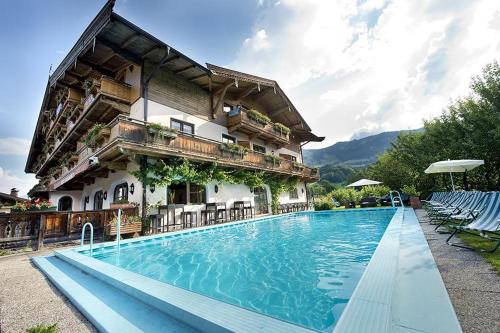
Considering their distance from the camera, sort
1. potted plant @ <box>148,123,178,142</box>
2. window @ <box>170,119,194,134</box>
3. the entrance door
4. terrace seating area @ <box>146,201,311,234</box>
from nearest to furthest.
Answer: potted plant @ <box>148,123,178,142</box> < terrace seating area @ <box>146,201,311,234</box> < window @ <box>170,119,194,134</box> < the entrance door

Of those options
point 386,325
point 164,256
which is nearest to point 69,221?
point 164,256

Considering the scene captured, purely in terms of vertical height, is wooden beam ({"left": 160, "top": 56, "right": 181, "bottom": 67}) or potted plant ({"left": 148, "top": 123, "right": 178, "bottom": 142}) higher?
wooden beam ({"left": 160, "top": 56, "right": 181, "bottom": 67})

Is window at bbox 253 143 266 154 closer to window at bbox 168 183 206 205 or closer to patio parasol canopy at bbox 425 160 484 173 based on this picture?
window at bbox 168 183 206 205

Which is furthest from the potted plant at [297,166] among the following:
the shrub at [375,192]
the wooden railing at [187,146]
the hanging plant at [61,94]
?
the hanging plant at [61,94]

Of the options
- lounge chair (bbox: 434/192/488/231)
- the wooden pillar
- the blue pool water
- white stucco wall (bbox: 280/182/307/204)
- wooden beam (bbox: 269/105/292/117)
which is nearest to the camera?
the blue pool water

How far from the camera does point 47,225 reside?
7781 millimetres

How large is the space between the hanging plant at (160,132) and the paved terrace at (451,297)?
6626 mm

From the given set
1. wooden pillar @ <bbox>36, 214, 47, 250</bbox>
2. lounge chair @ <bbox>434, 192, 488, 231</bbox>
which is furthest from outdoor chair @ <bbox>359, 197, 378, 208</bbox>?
wooden pillar @ <bbox>36, 214, 47, 250</bbox>

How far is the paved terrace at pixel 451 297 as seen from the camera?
1.97 metres

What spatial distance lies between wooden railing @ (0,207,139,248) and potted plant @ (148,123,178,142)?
3.39 m

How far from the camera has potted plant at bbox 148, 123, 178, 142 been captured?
992cm

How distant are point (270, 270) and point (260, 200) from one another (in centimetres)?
1391

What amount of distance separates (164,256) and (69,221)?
4774mm

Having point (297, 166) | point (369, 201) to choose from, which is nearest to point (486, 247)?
point (369, 201)
